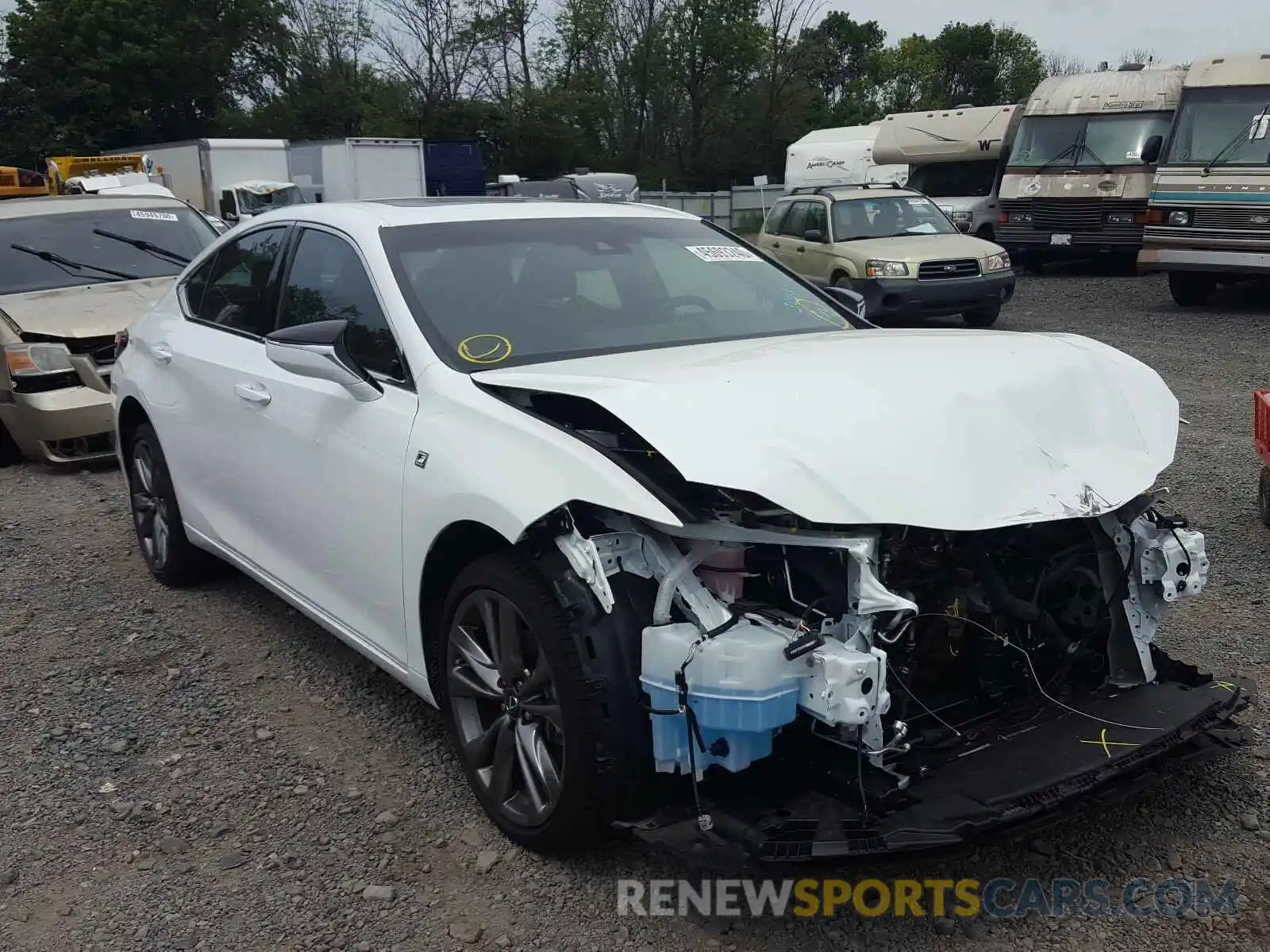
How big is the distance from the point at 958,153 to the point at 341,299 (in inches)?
714

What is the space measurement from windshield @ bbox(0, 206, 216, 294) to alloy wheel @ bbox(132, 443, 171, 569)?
143 inches

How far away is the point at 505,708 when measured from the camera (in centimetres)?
305

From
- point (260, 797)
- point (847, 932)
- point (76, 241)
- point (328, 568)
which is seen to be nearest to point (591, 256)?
point (328, 568)

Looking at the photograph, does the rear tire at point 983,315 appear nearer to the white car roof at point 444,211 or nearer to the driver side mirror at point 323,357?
the white car roof at point 444,211

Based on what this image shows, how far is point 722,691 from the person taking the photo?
250cm

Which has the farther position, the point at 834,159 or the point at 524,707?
the point at 834,159

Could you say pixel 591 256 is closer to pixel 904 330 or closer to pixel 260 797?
pixel 904 330

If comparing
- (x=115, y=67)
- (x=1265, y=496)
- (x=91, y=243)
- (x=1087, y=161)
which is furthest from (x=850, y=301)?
(x=115, y=67)

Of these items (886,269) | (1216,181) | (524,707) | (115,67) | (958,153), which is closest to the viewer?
(524,707)

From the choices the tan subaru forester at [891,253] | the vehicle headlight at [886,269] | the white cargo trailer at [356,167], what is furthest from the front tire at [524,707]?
the white cargo trailer at [356,167]

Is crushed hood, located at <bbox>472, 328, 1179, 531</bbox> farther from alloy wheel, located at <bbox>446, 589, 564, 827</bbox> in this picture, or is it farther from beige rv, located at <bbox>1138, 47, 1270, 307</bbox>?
beige rv, located at <bbox>1138, 47, 1270, 307</bbox>

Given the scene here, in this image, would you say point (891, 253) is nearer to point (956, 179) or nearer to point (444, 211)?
point (956, 179)

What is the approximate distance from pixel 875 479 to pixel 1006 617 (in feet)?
2.28

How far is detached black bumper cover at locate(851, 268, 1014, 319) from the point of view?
12.6 metres
